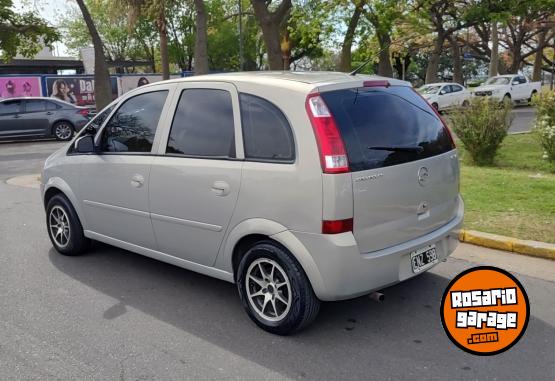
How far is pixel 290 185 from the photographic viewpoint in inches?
133

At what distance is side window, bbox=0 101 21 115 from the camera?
17672mm

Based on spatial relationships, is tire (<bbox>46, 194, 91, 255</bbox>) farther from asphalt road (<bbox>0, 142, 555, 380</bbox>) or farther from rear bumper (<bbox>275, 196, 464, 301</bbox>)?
rear bumper (<bbox>275, 196, 464, 301</bbox>)

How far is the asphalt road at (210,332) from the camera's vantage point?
3.18 meters

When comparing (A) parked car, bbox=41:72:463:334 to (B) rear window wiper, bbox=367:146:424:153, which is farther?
(B) rear window wiper, bbox=367:146:424:153

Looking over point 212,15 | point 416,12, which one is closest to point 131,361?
point 416,12

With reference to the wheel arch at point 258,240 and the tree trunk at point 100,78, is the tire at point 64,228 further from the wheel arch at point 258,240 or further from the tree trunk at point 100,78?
the tree trunk at point 100,78

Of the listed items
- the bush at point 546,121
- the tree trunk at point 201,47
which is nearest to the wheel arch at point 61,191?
the bush at point 546,121

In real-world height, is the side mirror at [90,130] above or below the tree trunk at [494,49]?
below

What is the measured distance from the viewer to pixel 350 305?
4078mm

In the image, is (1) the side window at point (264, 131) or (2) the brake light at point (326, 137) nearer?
(2) the brake light at point (326, 137)

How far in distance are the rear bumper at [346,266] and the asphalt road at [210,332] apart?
15.5 inches

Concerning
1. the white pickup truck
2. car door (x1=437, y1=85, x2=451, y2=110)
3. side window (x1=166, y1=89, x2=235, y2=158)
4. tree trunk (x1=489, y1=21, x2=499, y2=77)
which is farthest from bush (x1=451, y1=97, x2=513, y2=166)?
tree trunk (x1=489, y1=21, x2=499, y2=77)

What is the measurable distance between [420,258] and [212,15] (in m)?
41.2

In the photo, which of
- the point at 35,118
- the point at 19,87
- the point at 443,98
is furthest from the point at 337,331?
the point at 19,87
